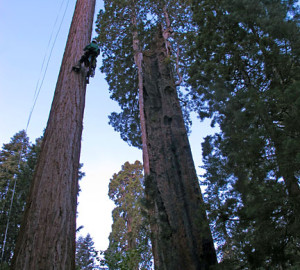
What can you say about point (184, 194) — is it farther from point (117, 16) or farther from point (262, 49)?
point (117, 16)

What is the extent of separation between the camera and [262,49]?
5406 mm

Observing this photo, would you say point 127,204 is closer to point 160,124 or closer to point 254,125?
point 160,124

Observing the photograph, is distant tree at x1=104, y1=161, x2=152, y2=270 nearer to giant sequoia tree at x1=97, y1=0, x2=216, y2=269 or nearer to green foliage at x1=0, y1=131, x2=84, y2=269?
green foliage at x1=0, y1=131, x2=84, y2=269

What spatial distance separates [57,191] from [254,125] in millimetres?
3984

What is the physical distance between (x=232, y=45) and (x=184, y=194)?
12.5 ft

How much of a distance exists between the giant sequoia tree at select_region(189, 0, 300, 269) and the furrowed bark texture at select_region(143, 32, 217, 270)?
0.56 m

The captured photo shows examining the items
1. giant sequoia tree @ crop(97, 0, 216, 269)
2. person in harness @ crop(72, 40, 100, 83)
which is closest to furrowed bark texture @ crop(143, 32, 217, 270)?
giant sequoia tree @ crop(97, 0, 216, 269)

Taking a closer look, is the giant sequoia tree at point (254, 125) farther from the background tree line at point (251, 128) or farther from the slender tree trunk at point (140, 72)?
the slender tree trunk at point (140, 72)

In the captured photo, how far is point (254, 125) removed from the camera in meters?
4.86

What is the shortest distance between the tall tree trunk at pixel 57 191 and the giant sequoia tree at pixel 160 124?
9.29ft

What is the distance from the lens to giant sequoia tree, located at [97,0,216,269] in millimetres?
4977

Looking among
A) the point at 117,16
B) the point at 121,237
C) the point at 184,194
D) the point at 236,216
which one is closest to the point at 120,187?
the point at 121,237

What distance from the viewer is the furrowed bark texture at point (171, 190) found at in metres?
4.84

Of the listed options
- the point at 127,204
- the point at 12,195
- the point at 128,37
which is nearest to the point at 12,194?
the point at 12,195
